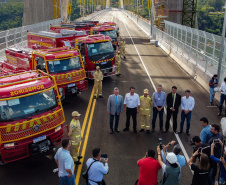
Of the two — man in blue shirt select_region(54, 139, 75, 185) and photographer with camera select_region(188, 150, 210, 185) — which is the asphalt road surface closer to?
man in blue shirt select_region(54, 139, 75, 185)

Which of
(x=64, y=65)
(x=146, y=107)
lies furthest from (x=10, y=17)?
(x=146, y=107)

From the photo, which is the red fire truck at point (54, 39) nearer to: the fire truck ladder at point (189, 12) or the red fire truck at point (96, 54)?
the red fire truck at point (96, 54)

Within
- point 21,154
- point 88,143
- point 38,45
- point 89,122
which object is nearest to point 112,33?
point 38,45

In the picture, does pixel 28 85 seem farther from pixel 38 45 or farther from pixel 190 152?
pixel 38 45

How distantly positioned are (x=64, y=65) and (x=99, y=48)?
4.33 m

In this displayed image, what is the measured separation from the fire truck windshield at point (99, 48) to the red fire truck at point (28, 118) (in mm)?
8491

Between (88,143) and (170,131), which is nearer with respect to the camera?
(88,143)

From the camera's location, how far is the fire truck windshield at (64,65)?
13.4 m

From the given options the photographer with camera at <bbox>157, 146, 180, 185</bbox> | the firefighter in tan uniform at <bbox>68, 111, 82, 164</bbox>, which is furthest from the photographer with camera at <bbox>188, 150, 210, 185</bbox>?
the firefighter in tan uniform at <bbox>68, 111, 82, 164</bbox>

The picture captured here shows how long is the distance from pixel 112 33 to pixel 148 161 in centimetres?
2195

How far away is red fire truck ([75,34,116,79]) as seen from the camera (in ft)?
55.5

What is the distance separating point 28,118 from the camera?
7918mm

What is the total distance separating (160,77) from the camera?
19.0 meters

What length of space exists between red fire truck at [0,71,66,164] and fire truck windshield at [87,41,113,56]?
8491 mm
